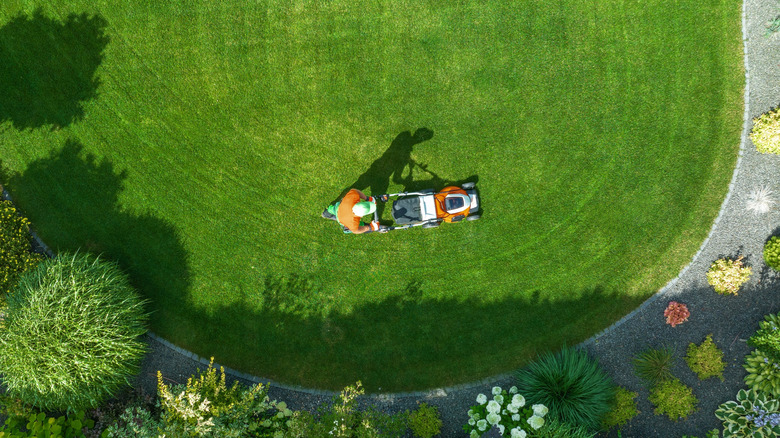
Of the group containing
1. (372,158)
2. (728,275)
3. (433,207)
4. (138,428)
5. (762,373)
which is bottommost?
(138,428)

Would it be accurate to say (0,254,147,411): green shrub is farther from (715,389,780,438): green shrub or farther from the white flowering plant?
(715,389,780,438): green shrub

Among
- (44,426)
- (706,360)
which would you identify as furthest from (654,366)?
(44,426)

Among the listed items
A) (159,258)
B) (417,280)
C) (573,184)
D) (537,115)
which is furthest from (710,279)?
(159,258)

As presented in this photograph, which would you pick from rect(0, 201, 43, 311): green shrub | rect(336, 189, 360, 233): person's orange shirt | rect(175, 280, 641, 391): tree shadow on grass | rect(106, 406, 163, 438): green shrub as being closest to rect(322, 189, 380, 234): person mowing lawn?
rect(336, 189, 360, 233): person's orange shirt

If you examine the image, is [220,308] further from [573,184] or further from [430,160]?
[573,184]

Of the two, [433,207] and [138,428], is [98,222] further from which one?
[433,207]

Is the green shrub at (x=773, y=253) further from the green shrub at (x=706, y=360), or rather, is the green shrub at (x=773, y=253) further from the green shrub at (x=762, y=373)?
the green shrub at (x=706, y=360)
